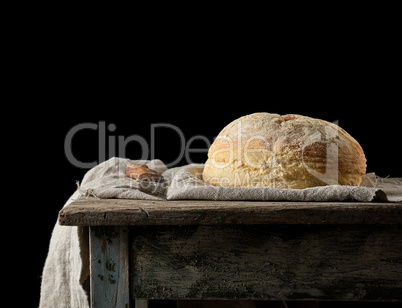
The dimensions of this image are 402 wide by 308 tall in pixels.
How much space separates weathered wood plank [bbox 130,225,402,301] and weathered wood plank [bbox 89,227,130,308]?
4 centimetres

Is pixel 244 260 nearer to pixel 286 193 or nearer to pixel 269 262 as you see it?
pixel 269 262

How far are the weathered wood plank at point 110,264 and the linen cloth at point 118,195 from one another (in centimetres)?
14

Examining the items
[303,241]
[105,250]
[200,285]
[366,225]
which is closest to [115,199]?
[105,250]

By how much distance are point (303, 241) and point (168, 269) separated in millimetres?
464

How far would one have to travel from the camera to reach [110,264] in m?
1.75

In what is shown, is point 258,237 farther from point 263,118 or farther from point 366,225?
point 263,118

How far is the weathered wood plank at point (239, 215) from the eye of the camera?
65.8 inches

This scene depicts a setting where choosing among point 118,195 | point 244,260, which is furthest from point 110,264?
point 244,260

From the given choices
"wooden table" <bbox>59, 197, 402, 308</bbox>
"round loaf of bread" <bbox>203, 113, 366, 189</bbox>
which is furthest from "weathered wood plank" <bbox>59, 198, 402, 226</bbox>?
"round loaf of bread" <bbox>203, 113, 366, 189</bbox>

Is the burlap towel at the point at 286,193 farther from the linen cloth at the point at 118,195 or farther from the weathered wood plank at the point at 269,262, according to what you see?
the weathered wood plank at the point at 269,262

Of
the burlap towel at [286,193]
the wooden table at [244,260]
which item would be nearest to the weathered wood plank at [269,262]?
the wooden table at [244,260]

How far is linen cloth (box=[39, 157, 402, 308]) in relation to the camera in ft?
5.97

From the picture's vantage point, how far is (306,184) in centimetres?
207

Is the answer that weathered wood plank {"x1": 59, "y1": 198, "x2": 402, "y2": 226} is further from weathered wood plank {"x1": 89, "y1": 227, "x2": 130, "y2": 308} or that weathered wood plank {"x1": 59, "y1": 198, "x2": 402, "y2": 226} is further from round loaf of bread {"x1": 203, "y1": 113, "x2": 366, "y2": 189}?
round loaf of bread {"x1": 203, "y1": 113, "x2": 366, "y2": 189}
